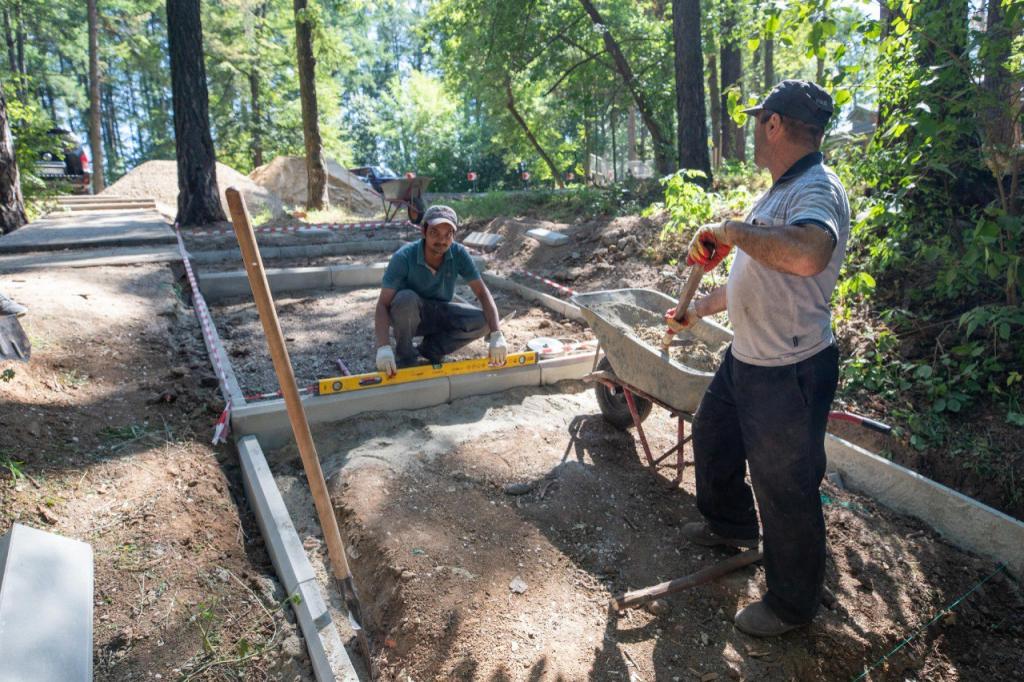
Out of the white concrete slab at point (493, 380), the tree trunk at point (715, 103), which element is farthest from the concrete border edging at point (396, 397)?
the tree trunk at point (715, 103)

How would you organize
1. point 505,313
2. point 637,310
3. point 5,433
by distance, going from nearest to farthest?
point 5,433 → point 637,310 → point 505,313

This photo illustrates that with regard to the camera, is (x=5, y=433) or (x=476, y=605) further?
(x=5, y=433)

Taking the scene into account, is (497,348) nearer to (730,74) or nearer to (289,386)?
(289,386)

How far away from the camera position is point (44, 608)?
6.46ft

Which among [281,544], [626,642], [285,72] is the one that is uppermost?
[285,72]

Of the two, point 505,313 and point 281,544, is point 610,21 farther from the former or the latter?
point 281,544

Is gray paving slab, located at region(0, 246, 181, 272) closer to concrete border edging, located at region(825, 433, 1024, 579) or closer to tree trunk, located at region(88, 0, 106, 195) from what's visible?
concrete border edging, located at region(825, 433, 1024, 579)

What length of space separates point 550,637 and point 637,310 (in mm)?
2293

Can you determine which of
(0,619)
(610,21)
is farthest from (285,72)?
(0,619)

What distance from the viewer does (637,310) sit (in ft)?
13.6

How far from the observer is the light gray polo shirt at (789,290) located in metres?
2.12

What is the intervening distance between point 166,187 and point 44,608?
18.0m

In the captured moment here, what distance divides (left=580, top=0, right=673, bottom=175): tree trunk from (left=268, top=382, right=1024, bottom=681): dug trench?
25.7 ft

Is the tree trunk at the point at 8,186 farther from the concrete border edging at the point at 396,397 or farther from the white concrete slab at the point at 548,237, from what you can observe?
the white concrete slab at the point at 548,237
